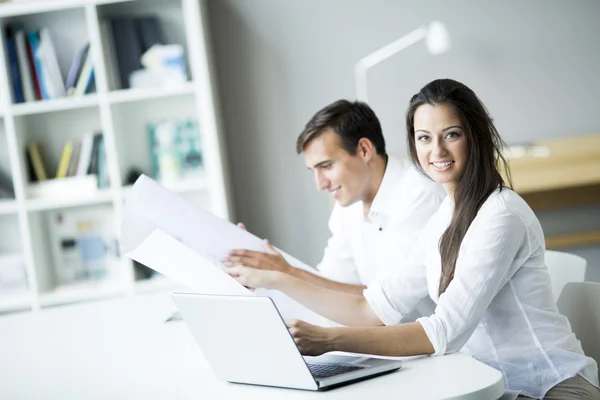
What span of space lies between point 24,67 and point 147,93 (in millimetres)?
603

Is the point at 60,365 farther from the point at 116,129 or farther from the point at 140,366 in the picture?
the point at 116,129

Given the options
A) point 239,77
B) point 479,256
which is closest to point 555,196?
point 239,77

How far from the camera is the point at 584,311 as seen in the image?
161cm

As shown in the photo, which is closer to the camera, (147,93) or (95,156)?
(147,93)

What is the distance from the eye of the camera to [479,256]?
146 cm

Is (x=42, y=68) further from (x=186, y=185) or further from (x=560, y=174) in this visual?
(x=560, y=174)

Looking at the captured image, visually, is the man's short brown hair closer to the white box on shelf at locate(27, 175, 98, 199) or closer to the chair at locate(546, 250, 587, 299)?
the chair at locate(546, 250, 587, 299)

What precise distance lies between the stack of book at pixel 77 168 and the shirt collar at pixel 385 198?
183 cm

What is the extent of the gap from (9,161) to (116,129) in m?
0.64

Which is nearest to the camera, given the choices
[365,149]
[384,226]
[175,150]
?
[384,226]

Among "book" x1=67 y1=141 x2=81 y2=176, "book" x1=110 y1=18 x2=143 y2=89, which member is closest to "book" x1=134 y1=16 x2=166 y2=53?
"book" x1=110 y1=18 x2=143 y2=89

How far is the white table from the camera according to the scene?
116 cm

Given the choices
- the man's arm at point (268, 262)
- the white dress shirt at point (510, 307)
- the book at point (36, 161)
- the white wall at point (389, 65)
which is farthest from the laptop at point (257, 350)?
the white wall at point (389, 65)

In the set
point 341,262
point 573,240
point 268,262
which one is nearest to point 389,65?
point 573,240
